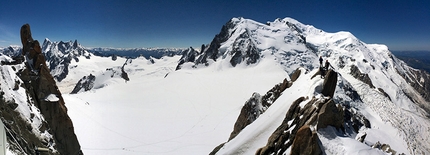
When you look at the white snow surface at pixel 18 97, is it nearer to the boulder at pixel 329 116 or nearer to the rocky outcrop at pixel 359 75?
the boulder at pixel 329 116

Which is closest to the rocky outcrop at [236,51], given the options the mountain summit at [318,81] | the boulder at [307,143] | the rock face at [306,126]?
the mountain summit at [318,81]

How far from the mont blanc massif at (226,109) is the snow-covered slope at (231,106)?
176 millimetres

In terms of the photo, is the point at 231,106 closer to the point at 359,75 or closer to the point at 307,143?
the point at 307,143

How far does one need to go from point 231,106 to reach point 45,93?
41.7m

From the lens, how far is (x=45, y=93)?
25.5 m

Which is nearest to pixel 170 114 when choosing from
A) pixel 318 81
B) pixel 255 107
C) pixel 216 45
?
pixel 255 107

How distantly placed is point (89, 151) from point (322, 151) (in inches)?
1367

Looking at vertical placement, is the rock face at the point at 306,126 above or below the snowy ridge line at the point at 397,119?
above

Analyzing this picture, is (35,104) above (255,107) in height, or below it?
above

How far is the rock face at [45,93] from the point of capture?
2486cm

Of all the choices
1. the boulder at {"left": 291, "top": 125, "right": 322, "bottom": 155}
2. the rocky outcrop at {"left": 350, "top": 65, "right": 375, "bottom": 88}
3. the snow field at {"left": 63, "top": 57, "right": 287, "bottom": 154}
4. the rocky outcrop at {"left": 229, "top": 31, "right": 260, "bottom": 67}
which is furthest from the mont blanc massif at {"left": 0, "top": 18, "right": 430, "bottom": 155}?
the rocky outcrop at {"left": 350, "top": 65, "right": 375, "bottom": 88}

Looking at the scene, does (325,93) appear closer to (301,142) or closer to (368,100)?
(301,142)

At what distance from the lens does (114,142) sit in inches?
1628

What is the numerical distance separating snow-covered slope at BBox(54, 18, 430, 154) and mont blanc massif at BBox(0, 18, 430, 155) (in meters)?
0.18
